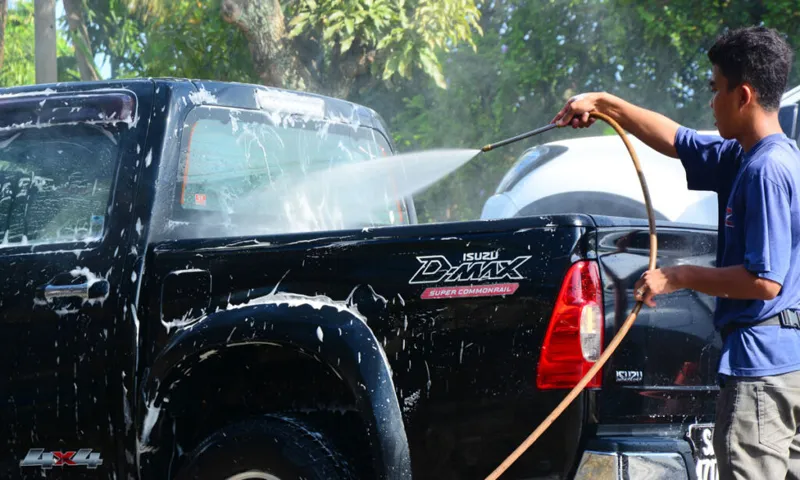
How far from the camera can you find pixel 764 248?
273 centimetres

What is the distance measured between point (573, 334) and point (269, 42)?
984cm

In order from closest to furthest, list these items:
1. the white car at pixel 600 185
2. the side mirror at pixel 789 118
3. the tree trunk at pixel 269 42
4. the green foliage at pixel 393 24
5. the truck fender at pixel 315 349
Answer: the truck fender at pixel 315 349, the side mirror at pixel 789 118, the white car at pixel 600 185, the green foliage at pixel 393 24, the tree trunk at pixel 269 42

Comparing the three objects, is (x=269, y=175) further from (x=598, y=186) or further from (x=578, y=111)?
(x=598, y=186)

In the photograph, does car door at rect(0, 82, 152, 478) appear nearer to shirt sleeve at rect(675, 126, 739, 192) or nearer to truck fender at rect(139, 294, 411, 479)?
truck fender at rect(139, 294, 411, 479)

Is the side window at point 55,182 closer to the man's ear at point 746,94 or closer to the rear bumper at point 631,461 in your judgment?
the rear bumper at point 631,461

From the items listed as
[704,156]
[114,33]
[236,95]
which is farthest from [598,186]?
[114,33]

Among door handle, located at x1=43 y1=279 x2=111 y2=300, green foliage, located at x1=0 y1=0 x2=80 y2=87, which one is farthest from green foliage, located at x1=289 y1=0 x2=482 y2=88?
green foliage, located at x1=0 y1=0 x2=80 y2=87

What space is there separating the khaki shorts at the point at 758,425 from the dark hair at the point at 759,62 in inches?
32.1

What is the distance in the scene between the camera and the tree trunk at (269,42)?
11.9m

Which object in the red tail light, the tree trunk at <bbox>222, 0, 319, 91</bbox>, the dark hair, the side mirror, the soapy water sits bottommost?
the red tail light

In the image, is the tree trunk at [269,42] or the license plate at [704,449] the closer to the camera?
the license plate at [704,449]

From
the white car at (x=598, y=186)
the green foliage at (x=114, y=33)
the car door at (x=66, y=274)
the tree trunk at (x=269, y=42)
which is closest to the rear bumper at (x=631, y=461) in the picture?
the car door at (x=66, y=274)

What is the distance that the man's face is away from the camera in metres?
2.93

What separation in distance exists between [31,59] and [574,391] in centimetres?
3438
